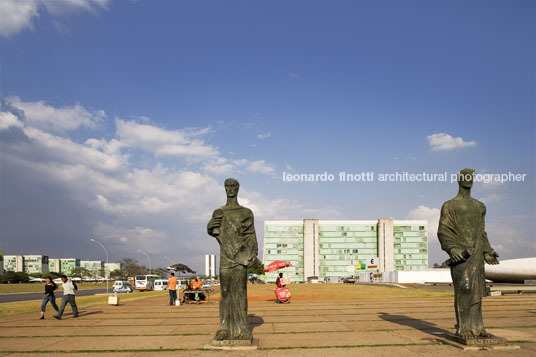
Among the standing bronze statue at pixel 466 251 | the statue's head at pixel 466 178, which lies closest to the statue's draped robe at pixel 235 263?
the standing bronze statue at pixel 466 251

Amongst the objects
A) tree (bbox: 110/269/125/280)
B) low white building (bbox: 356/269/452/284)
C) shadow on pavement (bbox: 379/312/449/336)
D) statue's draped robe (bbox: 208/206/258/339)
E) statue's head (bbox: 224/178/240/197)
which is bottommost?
tree (bbox: 110/269/125/280)

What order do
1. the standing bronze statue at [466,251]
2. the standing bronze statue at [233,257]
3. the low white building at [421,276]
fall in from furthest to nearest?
the low white building at [421,276] < the standing bronze statue at [233,257] < the standing bronze statue at [466,251]

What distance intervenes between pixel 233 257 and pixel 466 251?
4.75 m

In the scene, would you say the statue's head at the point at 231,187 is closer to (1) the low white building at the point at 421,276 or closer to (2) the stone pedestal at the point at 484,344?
(2) the stone pedestal at the point at 484,344

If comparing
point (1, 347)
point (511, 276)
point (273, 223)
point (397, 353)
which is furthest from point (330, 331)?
point (273, 223)

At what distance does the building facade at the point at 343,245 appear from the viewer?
377 ft

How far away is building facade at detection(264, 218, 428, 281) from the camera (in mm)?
114938

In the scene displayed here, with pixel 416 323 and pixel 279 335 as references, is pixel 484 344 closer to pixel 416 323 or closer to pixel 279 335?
pixel 416 323

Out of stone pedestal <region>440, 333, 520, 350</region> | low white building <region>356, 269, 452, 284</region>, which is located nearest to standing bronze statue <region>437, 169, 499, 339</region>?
stone pedestal <region>440, 333, 520, 350</region>

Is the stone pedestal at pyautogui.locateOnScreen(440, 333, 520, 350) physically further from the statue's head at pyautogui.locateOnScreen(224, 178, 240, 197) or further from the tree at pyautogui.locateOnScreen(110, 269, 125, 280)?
the tree at pyautogui.locateOnScreen(110, 269, 125, 280)

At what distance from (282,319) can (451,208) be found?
21.7 ft

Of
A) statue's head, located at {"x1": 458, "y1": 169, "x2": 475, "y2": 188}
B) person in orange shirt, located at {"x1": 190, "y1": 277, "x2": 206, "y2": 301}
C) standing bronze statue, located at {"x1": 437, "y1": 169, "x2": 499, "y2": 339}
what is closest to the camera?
standing bronze statue, located at {"x1": 437, "y1": 169, "x2": 499, "y2": 339}

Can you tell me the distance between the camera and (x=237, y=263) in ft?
28.5

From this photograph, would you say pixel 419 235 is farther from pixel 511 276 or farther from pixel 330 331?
pixel 330 331
